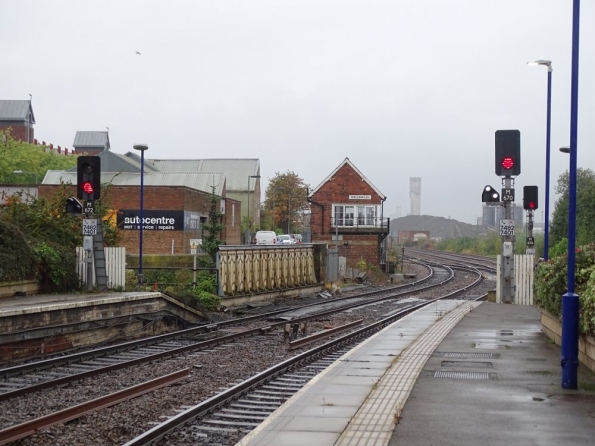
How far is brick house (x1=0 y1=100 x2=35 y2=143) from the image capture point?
117312 mm

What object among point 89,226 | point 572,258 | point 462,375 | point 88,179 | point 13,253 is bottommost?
point 462,375

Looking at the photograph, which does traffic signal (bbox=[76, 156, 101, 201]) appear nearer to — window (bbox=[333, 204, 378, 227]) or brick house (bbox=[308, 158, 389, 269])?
brick house (bbox=[308, 158, 389, 269])

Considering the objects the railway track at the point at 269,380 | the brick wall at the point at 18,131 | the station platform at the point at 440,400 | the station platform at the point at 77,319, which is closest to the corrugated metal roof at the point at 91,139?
the brick wall at the point at 18,131

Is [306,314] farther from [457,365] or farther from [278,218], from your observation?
[278,218]

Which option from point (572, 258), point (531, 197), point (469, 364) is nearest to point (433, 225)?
point (531, 197)

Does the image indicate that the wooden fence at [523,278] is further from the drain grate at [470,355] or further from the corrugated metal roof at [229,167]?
the corrugated metal roof at [229,167]

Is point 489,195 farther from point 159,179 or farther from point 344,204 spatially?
point 344,204

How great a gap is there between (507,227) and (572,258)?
12.7 meters

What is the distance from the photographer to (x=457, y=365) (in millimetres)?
13344

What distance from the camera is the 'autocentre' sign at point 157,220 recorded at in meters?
47.1

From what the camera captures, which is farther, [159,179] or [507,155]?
[159,179]

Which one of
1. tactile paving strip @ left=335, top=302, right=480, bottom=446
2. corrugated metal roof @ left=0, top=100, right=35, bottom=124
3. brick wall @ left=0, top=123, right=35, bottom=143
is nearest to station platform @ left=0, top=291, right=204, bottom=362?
tactile paving strip @ left=335, top=302, right=480, bottom=446

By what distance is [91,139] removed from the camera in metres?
132

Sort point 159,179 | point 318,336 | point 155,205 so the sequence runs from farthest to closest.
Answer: point 159,179 < point 155,205 < point 318,336
